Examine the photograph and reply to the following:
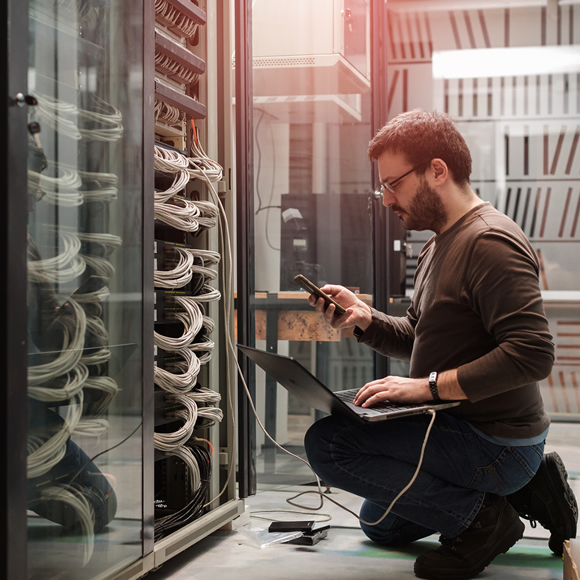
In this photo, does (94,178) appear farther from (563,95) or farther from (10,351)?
(563,95)

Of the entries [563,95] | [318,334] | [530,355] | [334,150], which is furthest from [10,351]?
[563,95]

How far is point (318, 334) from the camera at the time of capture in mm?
3016

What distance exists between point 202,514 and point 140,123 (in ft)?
3.93

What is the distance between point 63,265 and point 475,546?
4.06 feet

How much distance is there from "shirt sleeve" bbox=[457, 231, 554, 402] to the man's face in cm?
23

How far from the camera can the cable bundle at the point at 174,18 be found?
76.7 inches

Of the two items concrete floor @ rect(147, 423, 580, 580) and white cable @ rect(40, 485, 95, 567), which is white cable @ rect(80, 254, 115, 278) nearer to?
white cable @ rect(40, 485, 95, 567)

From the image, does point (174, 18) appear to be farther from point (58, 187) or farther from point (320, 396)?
point (320, 396)

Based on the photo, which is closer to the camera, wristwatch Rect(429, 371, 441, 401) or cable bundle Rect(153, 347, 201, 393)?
wristwatch Rect(429, 371, 441, 401)

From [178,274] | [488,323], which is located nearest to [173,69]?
[178,274]

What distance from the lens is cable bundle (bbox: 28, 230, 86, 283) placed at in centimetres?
126

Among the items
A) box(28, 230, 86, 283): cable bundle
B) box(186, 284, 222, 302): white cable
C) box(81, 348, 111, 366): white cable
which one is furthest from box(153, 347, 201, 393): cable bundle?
box(28, 230, 86, 283): cable bundle
